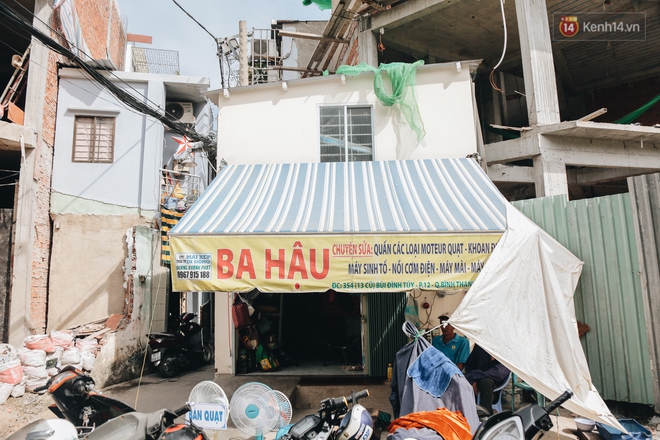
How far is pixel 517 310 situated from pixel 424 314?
3.71 metres

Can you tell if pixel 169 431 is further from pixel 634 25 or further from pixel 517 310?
pixel 634 25

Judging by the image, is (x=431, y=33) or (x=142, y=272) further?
(x=431, y=33)

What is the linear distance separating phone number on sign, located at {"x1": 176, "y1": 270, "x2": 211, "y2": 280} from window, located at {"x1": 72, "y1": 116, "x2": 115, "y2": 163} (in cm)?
769

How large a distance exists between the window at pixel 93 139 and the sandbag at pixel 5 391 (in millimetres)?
5959

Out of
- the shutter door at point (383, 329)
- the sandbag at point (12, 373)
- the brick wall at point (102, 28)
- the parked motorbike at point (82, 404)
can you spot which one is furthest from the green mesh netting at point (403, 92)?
the brick wall at point (102, 28)

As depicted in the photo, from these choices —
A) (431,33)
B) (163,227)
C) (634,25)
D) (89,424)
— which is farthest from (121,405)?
(634,25)

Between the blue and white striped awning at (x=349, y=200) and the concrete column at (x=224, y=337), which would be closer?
the blue and white striped awning at (x=349, y=200)

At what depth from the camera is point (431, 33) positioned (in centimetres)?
1281

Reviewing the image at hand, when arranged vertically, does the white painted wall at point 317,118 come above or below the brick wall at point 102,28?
below

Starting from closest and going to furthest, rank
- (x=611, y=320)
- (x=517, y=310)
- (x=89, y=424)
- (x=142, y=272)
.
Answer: (x=89, y=424), (x=517, y=310), (x=611, y=320), (x=142, y=272)

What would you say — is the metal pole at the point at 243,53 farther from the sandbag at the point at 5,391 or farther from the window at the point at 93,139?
the sandbag at the point at 5,391

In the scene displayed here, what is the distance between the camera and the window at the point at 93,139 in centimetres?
1153

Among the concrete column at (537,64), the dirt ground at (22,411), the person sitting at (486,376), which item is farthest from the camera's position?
the concrete column at (537,64)

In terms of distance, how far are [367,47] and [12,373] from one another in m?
11.0
